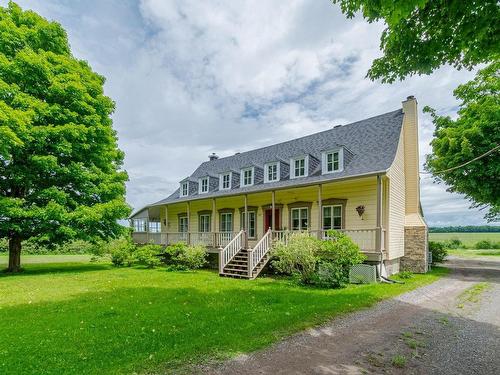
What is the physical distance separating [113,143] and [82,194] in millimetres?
3516

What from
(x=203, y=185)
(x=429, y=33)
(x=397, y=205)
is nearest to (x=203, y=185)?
(x=203, y=185)

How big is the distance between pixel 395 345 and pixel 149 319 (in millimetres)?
5029

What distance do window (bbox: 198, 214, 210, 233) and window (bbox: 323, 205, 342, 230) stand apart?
359 inches

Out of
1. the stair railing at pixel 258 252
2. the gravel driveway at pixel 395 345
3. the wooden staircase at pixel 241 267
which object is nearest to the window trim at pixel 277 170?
the stair railing at pixel 258 252

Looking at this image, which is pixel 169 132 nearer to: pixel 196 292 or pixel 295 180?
pixel 295 180

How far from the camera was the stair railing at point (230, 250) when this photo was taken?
13820 mm

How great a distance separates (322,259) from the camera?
11211 millimetres

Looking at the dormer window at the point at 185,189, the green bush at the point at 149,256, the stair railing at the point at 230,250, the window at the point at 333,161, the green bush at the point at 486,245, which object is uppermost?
the window at the point at 333,161

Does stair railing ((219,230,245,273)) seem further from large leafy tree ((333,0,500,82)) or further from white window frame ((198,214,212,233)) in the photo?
large leafy tree ((333,0,500,82))

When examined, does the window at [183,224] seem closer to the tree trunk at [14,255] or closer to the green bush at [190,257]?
the green bush at [190,257]

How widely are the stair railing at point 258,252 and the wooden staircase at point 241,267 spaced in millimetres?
184

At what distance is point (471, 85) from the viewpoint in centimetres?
1786

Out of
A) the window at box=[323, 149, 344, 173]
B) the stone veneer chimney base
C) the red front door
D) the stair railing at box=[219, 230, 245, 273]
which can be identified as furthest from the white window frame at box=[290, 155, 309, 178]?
the stone veneer chimney base

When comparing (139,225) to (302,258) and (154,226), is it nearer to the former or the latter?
(154,226)
